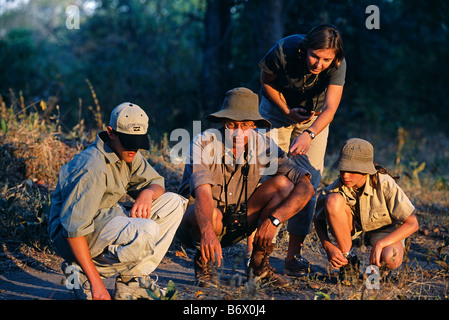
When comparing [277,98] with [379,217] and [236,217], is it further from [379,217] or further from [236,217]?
[379,217]

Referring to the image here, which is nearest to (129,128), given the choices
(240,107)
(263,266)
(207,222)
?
(207,222)

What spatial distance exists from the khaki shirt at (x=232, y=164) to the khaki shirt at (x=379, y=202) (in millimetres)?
353

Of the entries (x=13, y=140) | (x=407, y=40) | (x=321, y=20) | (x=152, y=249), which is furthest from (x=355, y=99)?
(x=152, y=249)

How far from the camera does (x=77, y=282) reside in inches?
134

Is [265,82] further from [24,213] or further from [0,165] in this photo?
[0,165]

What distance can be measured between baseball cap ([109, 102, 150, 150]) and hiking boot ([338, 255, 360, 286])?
174 centimetres

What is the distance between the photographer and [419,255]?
5.25 m

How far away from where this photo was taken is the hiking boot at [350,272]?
13.1 ft

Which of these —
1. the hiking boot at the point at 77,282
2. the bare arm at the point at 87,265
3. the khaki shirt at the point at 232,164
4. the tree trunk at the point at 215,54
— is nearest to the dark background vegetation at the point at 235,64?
the tree trunk at the point at 215,54

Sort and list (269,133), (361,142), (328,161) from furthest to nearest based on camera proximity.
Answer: (328,161)
(269,133)
(361,142)

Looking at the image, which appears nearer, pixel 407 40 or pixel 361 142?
pixel 361 142

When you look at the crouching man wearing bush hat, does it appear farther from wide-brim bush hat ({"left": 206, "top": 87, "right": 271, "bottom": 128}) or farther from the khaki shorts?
A: the khaki shorts

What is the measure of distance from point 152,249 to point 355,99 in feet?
30.3

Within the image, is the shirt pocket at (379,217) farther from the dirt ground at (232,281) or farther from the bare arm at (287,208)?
the bare arm at (287,208)
